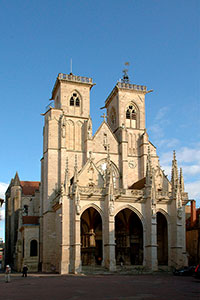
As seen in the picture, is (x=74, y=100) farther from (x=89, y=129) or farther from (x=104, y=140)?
(x=104, y=140)

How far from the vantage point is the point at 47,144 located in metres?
43.5

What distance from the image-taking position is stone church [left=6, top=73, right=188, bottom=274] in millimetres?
35438

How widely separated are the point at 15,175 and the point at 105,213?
2576 cm

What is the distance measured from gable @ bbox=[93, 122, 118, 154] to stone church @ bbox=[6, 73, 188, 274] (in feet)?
0.41

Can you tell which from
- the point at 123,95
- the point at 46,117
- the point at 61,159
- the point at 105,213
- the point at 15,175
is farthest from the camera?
the point at 15,175

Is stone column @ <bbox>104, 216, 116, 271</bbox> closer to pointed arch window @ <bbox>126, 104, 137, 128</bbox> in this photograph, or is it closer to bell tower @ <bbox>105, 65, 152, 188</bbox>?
bell tower @ <bbox>105, 65, 152, 188</bbox>

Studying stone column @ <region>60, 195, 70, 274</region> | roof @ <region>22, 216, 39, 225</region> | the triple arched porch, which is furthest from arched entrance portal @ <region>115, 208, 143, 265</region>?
roof @ <region>22, 216, 39, 225</region>

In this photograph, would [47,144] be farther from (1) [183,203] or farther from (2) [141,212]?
(1) [183,203]

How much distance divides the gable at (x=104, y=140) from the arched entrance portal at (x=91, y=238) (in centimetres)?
872

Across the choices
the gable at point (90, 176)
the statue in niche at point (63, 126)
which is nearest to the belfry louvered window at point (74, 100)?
the statue in niche at point (63, 126)

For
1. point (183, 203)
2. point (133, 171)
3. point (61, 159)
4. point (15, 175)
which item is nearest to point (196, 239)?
point (183, 203)

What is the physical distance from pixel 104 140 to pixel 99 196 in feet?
37.8

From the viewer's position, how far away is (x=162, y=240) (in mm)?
41438

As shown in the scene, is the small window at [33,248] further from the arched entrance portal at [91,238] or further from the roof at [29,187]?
the roof at [29,187]
